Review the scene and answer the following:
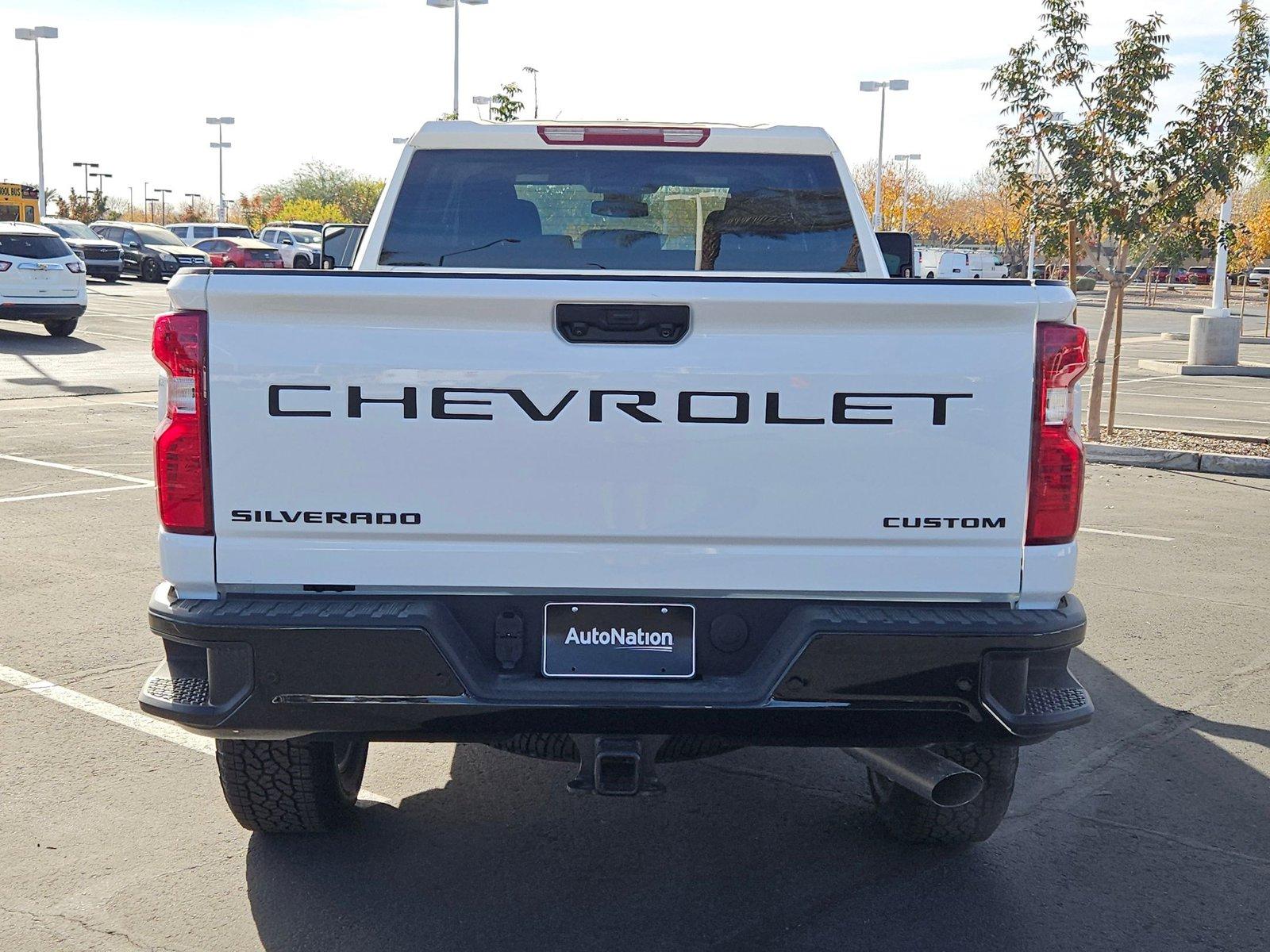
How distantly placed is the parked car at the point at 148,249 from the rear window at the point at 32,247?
2022 cm

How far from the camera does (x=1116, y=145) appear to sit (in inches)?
472

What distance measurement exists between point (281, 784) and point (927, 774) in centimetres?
181

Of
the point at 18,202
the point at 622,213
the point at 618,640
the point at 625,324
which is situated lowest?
the point at 618,640

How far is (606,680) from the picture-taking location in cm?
315

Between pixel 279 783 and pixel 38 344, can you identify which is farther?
pixel 38 344

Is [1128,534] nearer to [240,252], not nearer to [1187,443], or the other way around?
[1187,443]

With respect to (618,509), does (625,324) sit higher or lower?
higher

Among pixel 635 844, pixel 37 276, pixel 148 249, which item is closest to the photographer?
pixel 635 844

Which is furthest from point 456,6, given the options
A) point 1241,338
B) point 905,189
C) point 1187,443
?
point 905,189

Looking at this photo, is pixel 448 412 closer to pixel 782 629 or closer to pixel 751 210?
pixel 782 629

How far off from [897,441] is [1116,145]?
1008 cm

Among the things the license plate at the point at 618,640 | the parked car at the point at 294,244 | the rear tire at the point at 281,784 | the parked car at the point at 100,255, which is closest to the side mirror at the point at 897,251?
the license plate at the point at 618,640

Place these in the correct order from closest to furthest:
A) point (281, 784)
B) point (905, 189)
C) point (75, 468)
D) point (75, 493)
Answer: point (281, 784)
point (75, 493)
point (75, 468)
point (905, 189)

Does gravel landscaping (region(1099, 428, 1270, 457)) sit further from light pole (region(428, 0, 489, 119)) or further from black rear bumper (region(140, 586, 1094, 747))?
light pole (region(428, 0, 489, 119))
